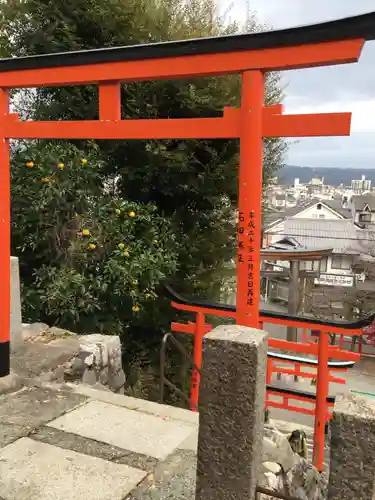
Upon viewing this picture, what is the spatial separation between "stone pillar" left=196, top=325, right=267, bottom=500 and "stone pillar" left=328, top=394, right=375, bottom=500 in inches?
12.7

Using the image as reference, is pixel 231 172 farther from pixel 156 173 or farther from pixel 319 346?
pixel 319 346

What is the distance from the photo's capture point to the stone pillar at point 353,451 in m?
1.72

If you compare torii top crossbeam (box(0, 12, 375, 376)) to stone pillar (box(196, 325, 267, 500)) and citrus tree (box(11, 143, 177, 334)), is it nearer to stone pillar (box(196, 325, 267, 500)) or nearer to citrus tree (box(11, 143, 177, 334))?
stone pillar (box(196, 325, 267, 500))

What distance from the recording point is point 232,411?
1.93 m

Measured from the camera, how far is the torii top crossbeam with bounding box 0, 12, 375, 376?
2686 millimetres

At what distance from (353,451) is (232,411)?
48cm

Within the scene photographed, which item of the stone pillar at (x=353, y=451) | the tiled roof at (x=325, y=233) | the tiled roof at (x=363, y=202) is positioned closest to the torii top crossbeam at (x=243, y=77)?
the stone pillar at (x=353, y=451)

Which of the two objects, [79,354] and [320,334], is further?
[320,334]

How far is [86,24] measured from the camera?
6.74 meters

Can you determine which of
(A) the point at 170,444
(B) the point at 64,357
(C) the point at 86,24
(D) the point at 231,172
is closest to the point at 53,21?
(C) the point at 86,24

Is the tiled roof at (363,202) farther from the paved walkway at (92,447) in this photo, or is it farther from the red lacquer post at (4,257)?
the red lacquer post at (4,257)

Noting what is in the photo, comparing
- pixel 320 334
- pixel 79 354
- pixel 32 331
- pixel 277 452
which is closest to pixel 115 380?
pixel 79 354

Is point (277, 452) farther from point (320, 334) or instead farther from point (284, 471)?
point (320, 334)

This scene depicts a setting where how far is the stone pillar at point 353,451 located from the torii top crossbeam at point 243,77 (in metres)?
1.29
